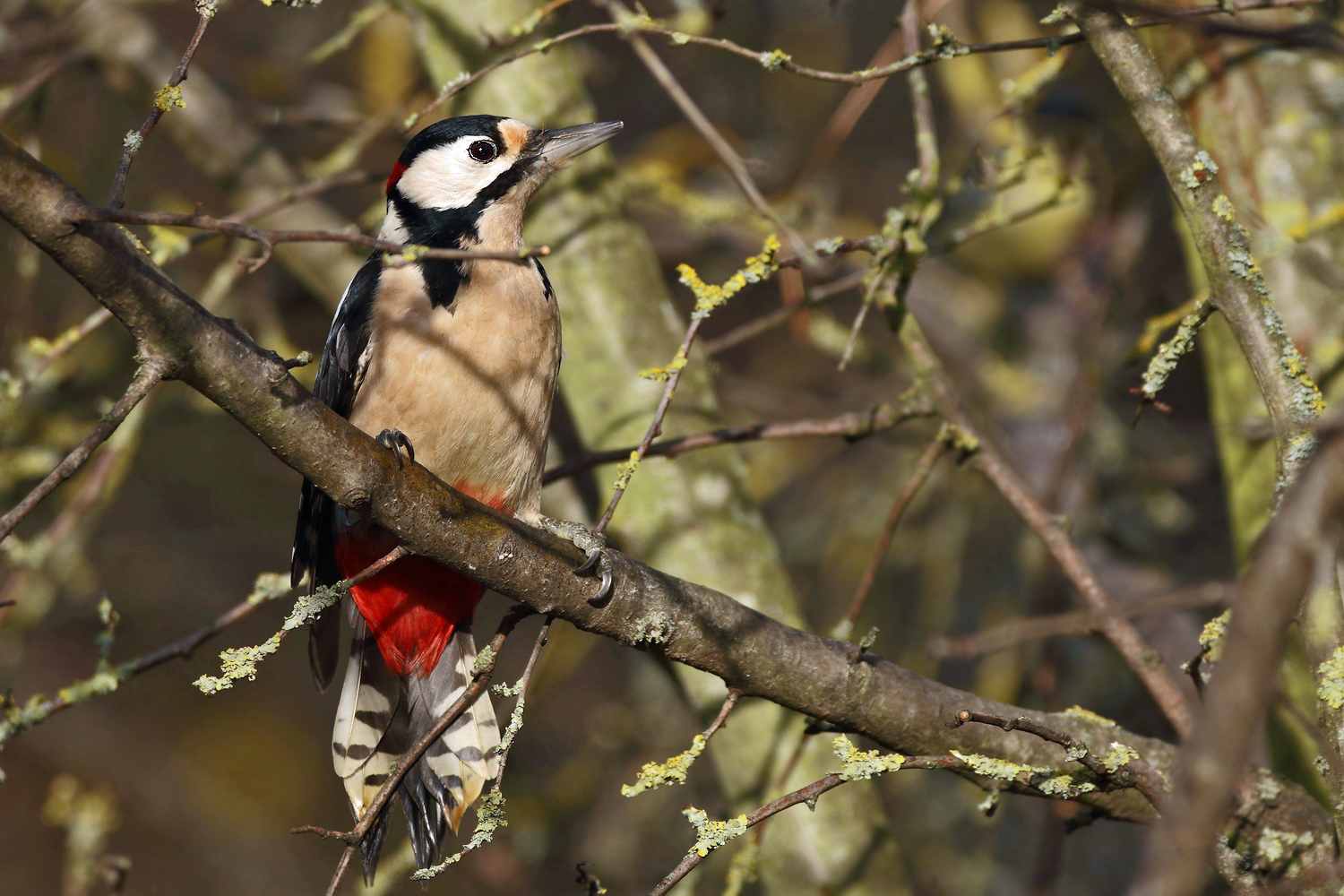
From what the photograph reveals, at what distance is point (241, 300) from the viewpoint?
16.6 ft

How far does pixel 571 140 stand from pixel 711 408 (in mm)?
932

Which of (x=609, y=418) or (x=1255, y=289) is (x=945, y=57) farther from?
(x=609, y=418)

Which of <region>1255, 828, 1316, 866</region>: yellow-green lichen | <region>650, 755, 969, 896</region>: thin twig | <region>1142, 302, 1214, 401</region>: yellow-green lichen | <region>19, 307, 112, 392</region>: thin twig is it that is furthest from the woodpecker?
<region>1255, 828, 1316, 866</region>: yellow-green lichen

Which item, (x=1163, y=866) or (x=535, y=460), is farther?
(x=535, y=460)

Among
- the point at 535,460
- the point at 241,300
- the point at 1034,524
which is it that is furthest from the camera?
the point at 241,300

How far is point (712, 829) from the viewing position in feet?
6.88

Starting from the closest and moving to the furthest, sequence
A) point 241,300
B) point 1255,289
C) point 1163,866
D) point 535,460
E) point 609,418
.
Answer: point 1163,866, point 1255,289, point 535,460, point 609,418, point 241,300

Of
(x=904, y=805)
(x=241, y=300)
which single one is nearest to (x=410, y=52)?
(x=241, y=300)

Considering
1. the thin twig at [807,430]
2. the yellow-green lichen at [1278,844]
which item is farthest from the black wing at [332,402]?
the yellow-green lichen at [1278,844]

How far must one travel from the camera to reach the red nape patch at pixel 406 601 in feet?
11.0

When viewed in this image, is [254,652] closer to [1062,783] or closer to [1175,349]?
[1062,783]

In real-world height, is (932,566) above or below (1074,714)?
above

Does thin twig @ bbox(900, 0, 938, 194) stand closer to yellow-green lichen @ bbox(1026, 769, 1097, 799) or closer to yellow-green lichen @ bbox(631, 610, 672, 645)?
yellow-green lichen @ bbox(631, 610, 672, 645)

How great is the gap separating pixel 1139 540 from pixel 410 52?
12.9ft
